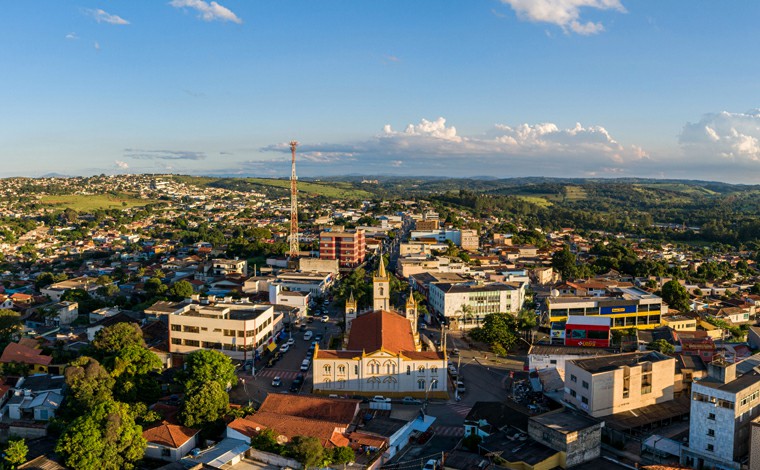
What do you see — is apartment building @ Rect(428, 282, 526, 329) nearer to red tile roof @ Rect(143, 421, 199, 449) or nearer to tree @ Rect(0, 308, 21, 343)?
red tile roof @ Rect(143, 421, 199, 449)

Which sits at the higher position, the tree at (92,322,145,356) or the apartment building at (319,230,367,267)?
the apartment building at (319,230,367,267)

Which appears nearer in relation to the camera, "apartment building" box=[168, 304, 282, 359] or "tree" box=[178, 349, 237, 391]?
"tree" box=[178, 349, 237, 391]

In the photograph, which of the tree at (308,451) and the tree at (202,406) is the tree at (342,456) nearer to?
the tree at (308,451)

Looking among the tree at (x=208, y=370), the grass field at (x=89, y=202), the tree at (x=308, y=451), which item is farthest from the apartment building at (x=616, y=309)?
the grass field at (x=89, y=202)

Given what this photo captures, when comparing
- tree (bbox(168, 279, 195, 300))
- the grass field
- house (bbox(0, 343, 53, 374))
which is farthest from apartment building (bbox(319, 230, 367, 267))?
the grass field

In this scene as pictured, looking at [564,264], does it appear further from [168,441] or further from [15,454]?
[15,454]
